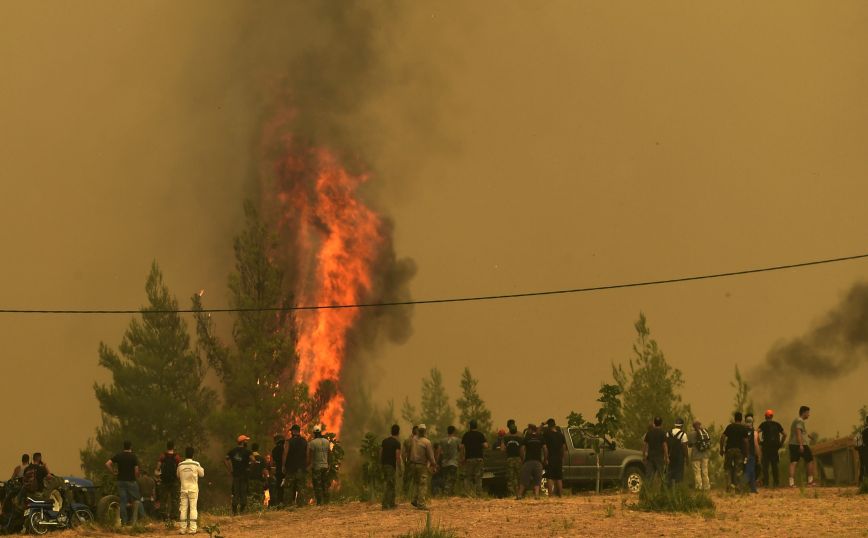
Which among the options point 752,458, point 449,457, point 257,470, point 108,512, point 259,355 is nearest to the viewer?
point 108,512

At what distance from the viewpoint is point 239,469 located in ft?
92.4

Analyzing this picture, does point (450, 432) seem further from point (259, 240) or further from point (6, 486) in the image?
point (259, 240)

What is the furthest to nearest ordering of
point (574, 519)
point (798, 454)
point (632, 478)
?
point (632, 478)
point (798, 454)
point (574, 519)

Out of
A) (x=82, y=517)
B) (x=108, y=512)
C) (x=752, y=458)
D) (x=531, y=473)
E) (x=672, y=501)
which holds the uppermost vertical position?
(x=752, y=458)

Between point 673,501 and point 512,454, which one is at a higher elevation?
point 512,454

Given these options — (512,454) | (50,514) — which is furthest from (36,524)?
(512,454)

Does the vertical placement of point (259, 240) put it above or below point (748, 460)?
above

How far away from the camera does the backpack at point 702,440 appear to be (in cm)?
2786

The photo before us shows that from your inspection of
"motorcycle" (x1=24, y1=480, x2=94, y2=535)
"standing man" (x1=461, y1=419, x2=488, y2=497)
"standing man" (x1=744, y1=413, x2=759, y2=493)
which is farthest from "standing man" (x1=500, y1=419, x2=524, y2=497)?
"motorcycle" (x1=24, y1=480, x2=94, y2=535)

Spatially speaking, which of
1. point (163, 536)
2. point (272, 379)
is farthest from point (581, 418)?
point (272, 379)

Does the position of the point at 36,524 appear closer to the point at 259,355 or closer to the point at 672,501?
the point at 672,501

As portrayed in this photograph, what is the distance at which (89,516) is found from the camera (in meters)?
24.9

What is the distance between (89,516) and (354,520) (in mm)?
5320

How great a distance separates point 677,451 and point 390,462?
271 inches
